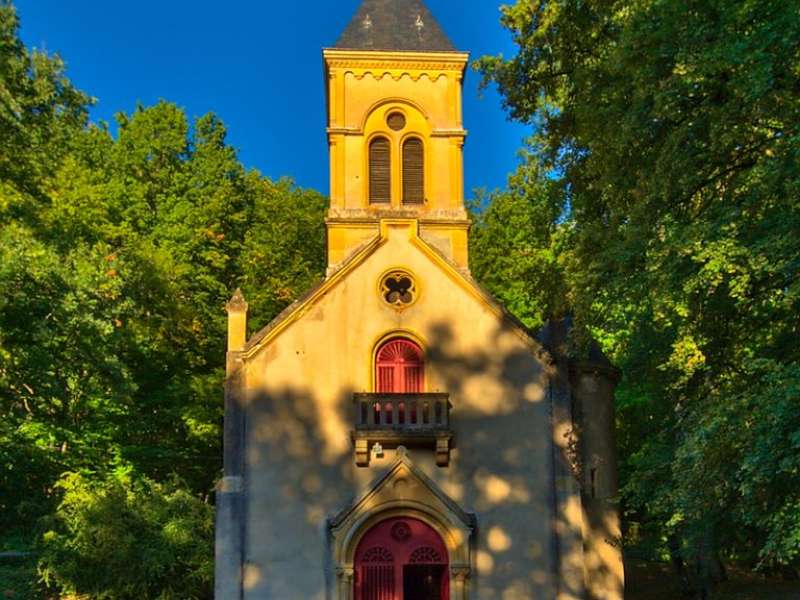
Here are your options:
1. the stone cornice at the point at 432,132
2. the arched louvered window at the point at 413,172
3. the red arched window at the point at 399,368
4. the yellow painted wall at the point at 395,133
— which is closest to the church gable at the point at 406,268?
the red arched window at the point at 399,368

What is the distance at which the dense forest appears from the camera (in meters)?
12.7

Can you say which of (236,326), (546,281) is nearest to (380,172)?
(546,281)

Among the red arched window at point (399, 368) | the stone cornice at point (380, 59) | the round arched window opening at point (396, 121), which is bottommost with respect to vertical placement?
the red arched window at point (399, 368)

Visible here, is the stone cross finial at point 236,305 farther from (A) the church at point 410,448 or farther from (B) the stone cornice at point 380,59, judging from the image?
(B) the stone cornice at point 380,59

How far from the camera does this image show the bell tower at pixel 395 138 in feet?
75.3

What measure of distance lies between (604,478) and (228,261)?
20609 millimetres

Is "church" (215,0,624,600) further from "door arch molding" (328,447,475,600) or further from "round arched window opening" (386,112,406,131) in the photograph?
"round arched window opening" (386,112,406,131)

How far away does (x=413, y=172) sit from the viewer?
926 inches

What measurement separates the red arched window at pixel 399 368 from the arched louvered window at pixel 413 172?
4574mm

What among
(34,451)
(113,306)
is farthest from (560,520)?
(34,451)

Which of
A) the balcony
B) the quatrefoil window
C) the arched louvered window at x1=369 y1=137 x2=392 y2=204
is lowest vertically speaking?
the balcony

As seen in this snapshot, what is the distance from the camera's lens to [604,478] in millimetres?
21031

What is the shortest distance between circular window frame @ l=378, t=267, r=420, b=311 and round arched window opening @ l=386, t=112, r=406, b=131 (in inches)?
188

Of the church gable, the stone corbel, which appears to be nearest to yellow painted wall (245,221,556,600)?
the church gable
